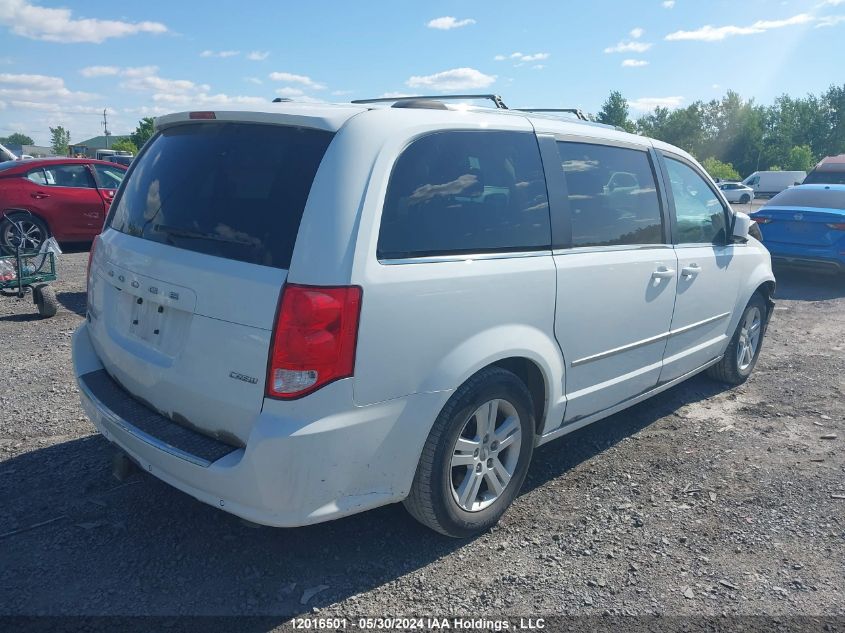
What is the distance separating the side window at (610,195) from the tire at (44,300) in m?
5.65

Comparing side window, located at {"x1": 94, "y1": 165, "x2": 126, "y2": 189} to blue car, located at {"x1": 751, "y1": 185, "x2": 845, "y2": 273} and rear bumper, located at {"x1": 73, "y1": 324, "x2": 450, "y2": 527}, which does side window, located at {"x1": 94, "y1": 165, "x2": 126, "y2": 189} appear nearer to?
rear bumper, located at {"x1": 73, "y1": 324, "x2": 450, "y2": 527}

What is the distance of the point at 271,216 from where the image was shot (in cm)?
266

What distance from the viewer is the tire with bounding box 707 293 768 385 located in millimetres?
5473

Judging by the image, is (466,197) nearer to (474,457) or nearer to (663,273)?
(474,457)

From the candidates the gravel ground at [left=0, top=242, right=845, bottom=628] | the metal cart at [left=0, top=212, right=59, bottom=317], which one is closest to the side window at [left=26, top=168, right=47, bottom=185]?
the metal cart at [left=0, top=212, right=59, bottom=317]

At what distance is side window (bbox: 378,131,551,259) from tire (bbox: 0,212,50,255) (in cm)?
937

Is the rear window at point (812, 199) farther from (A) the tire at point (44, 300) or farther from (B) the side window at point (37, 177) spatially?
(B) the side window at point (37, 177)

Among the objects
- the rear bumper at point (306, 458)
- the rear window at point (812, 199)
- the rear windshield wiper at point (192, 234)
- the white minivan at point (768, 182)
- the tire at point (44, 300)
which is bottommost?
the tire at point (44, 300)

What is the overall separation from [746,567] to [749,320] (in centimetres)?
297

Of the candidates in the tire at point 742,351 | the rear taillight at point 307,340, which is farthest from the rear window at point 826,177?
the rear taillight at point 307,340

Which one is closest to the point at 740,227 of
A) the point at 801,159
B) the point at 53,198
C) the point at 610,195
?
the point at 610,195

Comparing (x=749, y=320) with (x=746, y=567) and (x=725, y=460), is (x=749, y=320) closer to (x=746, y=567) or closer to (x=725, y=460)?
(x=725, y=460)

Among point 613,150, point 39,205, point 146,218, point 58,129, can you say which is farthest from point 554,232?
point 58,129

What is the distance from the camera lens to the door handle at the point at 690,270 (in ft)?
14.3
